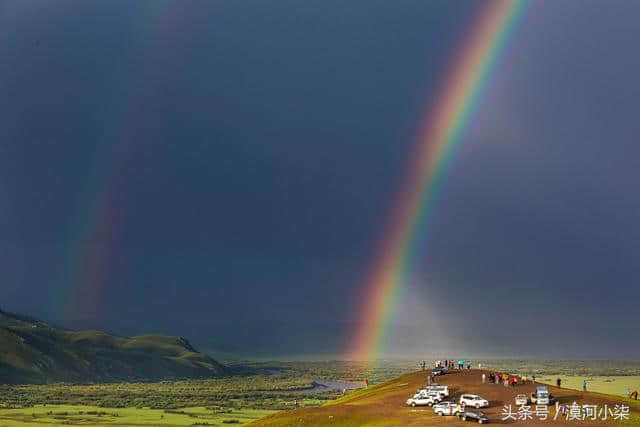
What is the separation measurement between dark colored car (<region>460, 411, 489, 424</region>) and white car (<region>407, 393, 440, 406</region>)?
13405 mm

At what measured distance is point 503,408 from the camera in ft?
303

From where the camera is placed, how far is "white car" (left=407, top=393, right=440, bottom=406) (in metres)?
99.4

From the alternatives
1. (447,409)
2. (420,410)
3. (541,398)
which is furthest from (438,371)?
(447,409)

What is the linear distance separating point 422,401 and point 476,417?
1662 centimetres

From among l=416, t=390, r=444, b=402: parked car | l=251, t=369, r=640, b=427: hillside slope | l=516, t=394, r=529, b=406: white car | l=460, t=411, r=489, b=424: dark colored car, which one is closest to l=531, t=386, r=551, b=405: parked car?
l=516, t=394, r=529, b=406: white car

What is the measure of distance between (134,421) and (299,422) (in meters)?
117

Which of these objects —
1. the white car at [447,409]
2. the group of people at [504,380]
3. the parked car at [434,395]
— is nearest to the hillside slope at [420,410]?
the white car at [447,409]

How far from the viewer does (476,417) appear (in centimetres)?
8381

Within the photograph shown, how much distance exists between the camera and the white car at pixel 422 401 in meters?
→ 99.4

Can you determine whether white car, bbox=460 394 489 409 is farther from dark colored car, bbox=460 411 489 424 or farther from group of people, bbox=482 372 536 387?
group of people, bbox=482 372 536 387

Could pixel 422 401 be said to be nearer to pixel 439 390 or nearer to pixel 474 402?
pixel 439 390

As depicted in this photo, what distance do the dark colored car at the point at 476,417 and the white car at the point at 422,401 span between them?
13.4 metres

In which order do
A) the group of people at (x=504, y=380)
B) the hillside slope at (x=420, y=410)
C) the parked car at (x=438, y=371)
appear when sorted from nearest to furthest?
the hillside slope at (x=420, y=410)
the group of people at (x=504, y=380)
the parked car at (x=438, y=371)

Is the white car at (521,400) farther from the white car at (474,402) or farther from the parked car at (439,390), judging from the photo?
the parked car at (439,390)
